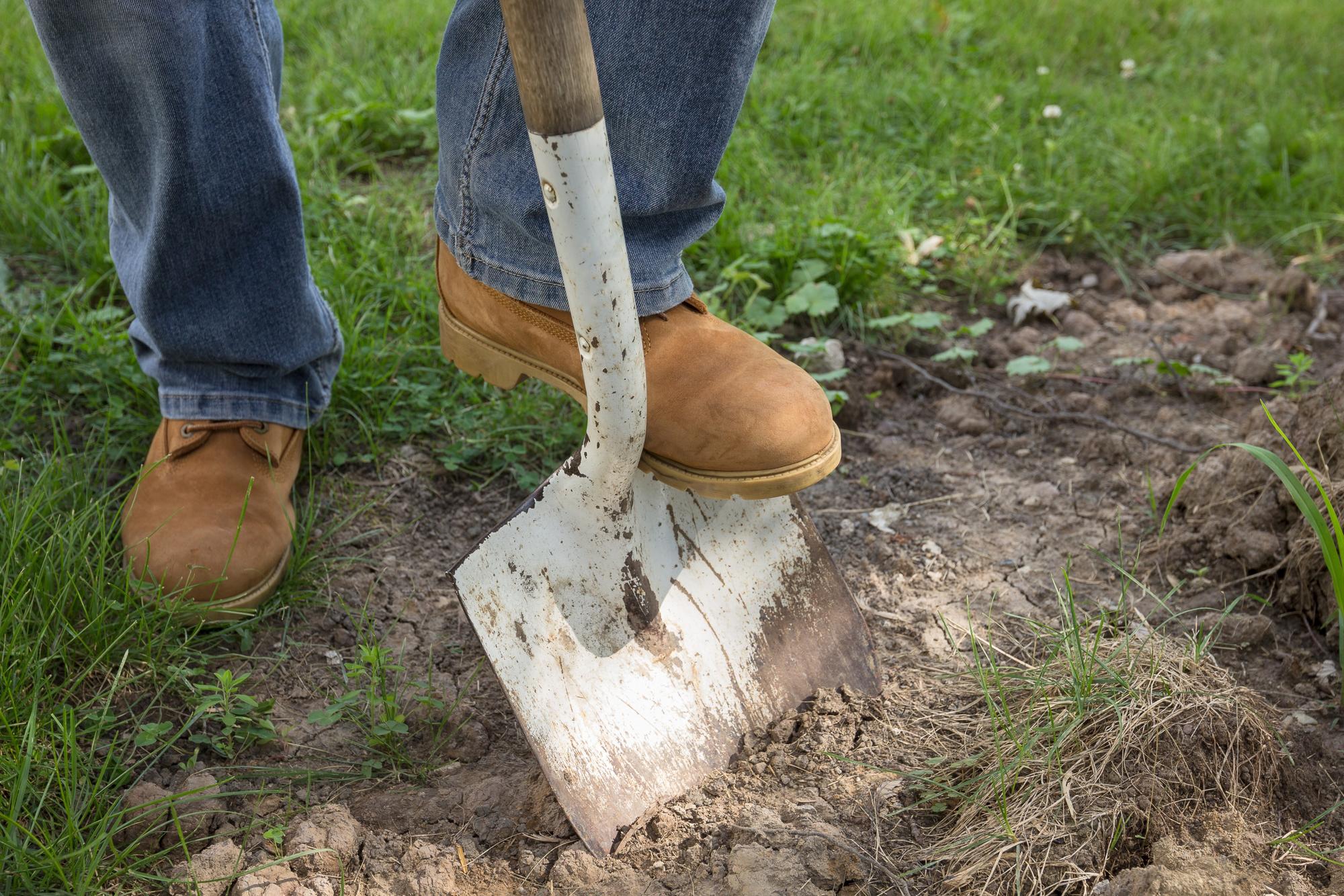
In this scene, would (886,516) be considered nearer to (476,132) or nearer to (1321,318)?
(476,132)

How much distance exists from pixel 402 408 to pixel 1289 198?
2.46 metres

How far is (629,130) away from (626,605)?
2.10ft

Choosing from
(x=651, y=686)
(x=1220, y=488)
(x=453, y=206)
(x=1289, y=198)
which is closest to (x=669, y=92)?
(x=453, y=206)

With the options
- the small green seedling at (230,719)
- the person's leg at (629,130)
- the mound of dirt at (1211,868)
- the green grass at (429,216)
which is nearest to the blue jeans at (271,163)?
the person's leg at (629,130)

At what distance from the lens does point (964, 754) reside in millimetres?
1332

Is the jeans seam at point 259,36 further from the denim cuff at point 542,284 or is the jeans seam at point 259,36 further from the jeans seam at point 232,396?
the jeans seam at point 232,396

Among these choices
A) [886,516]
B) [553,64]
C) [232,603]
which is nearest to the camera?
[553,64]

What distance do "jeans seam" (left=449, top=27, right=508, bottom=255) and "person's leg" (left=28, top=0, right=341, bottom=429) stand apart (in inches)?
15.0

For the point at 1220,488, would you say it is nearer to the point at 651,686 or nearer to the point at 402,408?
the point at 651,686

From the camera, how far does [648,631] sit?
1.46 metres

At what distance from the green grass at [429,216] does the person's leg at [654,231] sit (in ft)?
1.74

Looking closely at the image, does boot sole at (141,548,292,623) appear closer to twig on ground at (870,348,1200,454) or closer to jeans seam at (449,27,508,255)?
jeans seam at (449,27,508,255)

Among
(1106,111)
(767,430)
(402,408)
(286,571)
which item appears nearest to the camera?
(767,430)

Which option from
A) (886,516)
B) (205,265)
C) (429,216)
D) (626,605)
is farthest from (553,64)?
(429,216)
